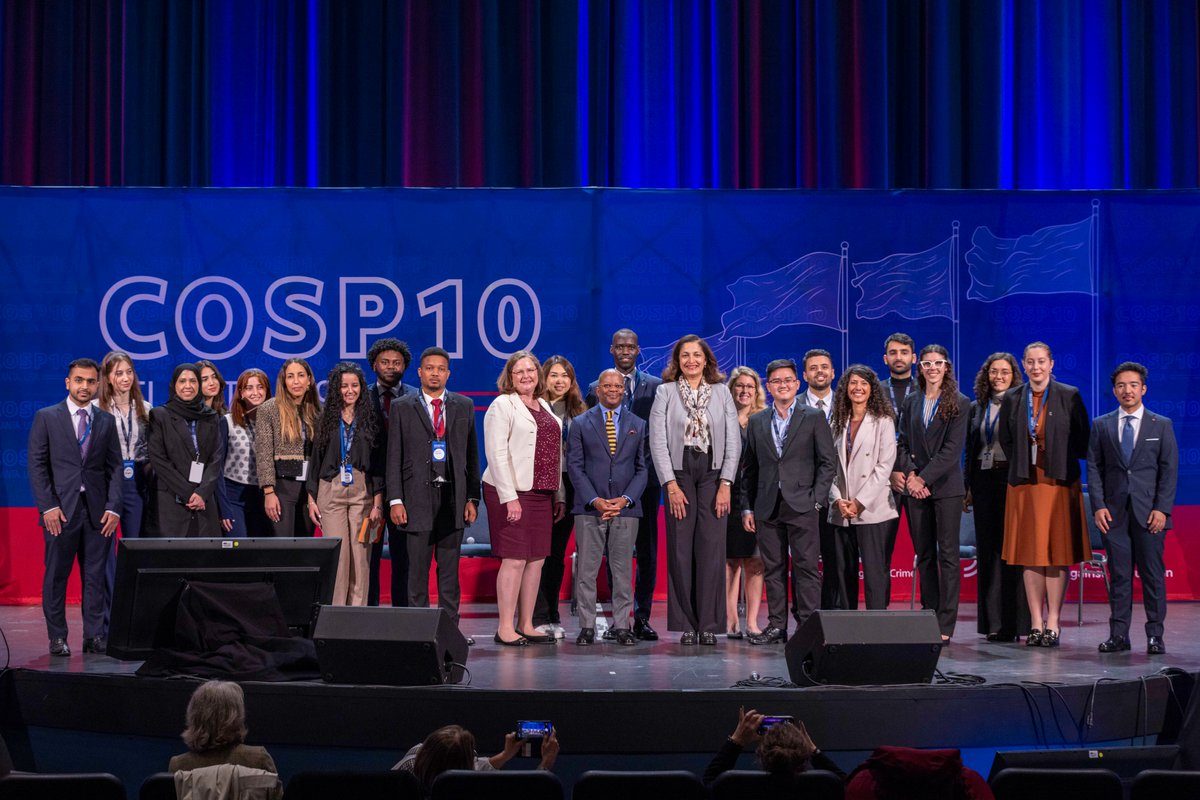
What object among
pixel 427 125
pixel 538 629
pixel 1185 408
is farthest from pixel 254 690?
pixel 1185 408

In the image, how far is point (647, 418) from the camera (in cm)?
671

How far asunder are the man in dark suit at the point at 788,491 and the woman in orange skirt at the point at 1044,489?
3.21 feet

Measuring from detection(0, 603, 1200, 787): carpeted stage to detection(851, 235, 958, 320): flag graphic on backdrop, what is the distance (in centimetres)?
329

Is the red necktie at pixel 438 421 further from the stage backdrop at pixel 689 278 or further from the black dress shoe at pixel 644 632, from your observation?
the stage backdrop at pixel 689 278

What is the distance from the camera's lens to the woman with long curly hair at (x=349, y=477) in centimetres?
636

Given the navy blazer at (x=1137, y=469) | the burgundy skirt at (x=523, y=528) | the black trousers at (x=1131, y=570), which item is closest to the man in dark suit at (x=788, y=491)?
the burgundy skirt at (x=523, y=528)

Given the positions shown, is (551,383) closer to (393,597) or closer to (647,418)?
(647,418)

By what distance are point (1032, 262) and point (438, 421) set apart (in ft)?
14.4

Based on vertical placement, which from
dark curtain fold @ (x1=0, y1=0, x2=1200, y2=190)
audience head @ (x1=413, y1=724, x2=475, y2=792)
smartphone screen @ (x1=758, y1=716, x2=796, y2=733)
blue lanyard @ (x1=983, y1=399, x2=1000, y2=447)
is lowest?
audience head @ (x1=413, y1=724, x2=475, y2=792)

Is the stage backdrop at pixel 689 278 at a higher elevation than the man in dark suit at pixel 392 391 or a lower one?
higher

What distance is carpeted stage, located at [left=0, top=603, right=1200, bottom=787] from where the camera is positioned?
4793 millimetres

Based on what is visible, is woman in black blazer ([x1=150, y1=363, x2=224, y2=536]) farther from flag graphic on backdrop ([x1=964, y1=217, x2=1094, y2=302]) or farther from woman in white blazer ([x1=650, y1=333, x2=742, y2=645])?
flag graphic on backdrop ([x1=964, y1=217, x2=1094, y2=302])

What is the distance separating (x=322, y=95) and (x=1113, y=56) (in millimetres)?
6165

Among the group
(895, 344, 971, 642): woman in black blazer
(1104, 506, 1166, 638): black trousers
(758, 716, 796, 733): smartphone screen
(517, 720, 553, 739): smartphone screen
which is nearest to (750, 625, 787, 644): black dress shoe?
(895, 344, 971, 642): woman in black blazer
